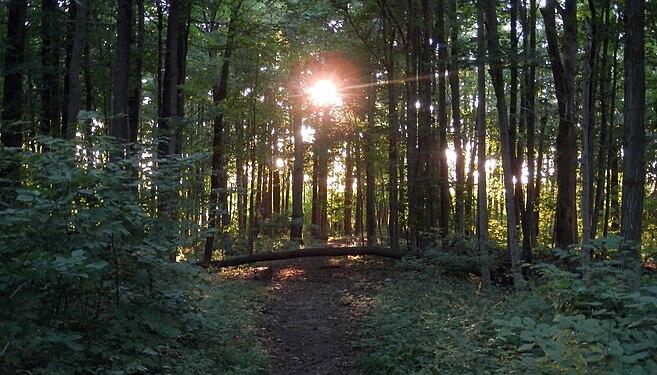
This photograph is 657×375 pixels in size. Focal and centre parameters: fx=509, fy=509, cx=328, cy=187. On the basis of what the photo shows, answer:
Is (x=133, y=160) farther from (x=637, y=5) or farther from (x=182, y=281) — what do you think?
(x=637, y=5)

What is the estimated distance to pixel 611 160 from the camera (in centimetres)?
1875

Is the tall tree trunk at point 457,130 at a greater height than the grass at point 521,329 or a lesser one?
greater

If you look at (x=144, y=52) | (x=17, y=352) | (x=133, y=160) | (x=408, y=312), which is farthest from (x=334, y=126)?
(x=17, y=352)

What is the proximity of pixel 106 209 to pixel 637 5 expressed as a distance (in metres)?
8.75

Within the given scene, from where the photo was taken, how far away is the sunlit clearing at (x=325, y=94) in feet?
70.8

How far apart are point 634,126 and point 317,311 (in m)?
7.51

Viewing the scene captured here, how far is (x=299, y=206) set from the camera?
25094mm

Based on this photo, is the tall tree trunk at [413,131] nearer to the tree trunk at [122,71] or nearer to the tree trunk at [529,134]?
the tree trunk at [529,134]

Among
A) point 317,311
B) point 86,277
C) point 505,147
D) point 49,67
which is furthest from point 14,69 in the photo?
point 505,147

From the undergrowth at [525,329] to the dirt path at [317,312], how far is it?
1.62ft

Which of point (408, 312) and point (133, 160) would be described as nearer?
point (133, 160)

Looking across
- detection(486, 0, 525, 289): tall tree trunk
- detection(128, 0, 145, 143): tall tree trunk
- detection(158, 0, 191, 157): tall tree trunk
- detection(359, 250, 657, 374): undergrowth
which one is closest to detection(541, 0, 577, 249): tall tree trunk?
detection(486, 0, 525, 289): tall tree trunk

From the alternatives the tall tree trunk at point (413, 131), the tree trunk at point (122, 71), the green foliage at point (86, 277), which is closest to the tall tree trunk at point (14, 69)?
the tree trunk at point (122, 71)

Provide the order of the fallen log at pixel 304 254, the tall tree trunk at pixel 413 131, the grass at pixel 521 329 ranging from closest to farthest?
1. the grass at pixel 521 329
2. the tall tree trunk at pixel 413 131
3. the fallen log at pixel 304 254
